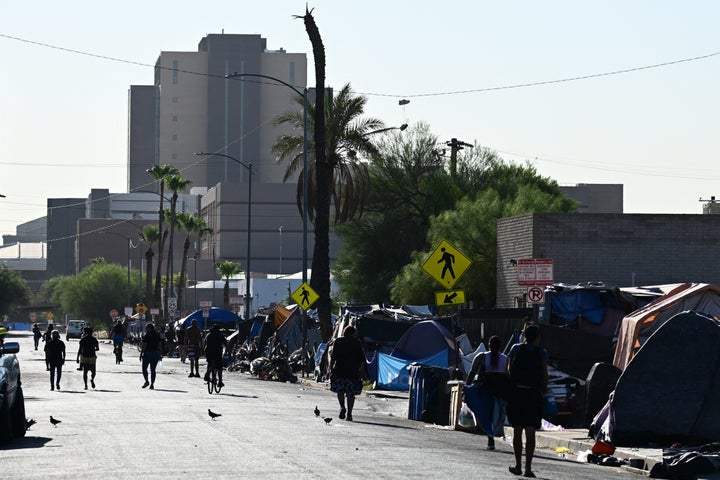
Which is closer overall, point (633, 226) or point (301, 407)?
point (301, 407)

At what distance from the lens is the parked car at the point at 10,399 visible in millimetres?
18844

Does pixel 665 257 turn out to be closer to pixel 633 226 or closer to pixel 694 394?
pixel 633 226

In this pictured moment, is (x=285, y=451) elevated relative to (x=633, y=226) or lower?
lower

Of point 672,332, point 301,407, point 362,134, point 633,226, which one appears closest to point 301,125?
point 362,134

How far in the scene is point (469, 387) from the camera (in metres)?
19.8

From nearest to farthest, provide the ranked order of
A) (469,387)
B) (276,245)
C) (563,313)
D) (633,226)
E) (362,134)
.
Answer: (469,387) < (563,313) < (633,226) < (362,134) < (276,245)

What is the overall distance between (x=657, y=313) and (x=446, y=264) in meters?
5.18

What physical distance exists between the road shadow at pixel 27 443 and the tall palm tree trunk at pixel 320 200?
27.5 metres

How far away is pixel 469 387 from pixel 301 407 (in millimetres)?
9108

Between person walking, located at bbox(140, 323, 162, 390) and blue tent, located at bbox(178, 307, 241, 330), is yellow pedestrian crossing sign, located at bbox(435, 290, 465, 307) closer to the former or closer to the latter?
person walking, located at bbox(140, 323, 162, 390)

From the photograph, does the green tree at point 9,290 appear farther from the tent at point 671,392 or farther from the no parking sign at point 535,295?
the tent at point 671,392

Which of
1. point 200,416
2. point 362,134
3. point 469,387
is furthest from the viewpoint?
point 362,134

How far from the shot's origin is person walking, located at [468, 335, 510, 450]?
18.4 meters

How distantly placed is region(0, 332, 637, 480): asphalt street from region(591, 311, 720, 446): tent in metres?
1.16
